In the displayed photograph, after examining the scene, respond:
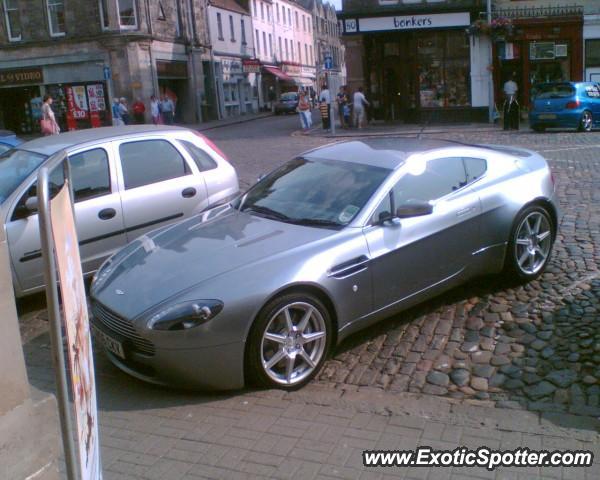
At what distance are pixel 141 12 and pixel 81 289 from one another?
3614 centimetres

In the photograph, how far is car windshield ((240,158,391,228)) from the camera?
5.27 m

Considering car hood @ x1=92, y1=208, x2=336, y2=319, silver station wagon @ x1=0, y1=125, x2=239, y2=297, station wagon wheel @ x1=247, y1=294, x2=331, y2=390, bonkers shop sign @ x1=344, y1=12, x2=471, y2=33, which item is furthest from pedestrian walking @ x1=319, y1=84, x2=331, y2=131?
station wagon wheel @ x1=247, y1=294, x2=331, y2=390

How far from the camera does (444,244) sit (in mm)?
5508

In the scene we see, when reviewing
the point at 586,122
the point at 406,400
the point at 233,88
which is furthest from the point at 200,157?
the point at 233,88

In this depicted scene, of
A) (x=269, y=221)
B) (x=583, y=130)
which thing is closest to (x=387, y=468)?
(x=269, y=221)

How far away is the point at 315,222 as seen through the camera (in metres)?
5.20

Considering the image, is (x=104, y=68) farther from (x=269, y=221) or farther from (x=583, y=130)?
(x=269, y=221)

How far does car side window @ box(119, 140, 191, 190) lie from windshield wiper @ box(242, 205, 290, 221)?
167 centimetres

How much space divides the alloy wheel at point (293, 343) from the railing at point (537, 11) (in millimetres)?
25086

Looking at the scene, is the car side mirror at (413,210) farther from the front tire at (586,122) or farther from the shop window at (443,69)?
the shop window at (443,69)

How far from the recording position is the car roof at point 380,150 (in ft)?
18.8

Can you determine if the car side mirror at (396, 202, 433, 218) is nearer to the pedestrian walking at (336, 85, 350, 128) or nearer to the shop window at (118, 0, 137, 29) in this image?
the pedestrian walking at (336, 85, 350, 128)

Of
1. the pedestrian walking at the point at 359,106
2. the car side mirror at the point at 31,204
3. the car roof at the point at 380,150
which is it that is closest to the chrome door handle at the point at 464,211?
the car roof at the point at 380,150

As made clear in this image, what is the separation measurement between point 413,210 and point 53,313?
3.81 metres
